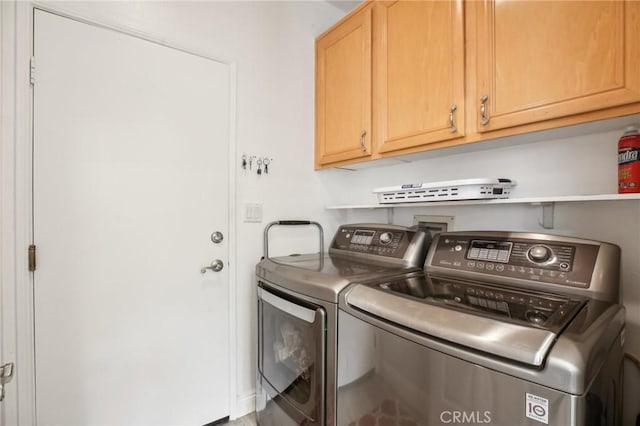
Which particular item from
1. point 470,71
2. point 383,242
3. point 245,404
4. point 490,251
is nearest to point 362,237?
point 383,242

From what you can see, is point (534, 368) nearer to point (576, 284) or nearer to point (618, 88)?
point (576, 284)

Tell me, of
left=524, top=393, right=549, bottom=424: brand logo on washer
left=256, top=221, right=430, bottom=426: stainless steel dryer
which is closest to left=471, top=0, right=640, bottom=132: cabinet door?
left=256, top=221, right=430, bottom=426: stainless steel dryer

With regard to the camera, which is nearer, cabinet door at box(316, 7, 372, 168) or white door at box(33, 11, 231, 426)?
white door at box(33, 11, 231, 426)

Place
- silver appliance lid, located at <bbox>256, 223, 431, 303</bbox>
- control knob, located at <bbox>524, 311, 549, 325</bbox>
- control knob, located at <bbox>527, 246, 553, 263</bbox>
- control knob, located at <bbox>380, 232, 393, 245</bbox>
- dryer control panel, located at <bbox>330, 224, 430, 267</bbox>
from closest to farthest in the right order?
control knob, located at <bbox>524, 311, 549, 325</bbox>
control knob, located at <bbox>527, 246, 553, 263</bbox>
silver appliance lid, located at <bbox>256, 223, 431, 303</bbox>
dryer control panel, located at <bbox>330, 224, 430, 267</bbox>
control knob, located at <bbox>380, 232, 393, 245</bbox>

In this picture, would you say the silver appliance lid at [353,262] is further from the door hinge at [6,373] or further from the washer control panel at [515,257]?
the door hinge at [6,373]

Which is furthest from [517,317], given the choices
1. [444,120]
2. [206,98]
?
[206,98]

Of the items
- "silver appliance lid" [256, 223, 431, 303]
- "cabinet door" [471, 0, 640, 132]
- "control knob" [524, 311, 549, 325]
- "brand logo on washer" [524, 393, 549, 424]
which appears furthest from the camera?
"silver appliance lid" [256, 223, 431, 303]

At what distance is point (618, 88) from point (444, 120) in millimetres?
539

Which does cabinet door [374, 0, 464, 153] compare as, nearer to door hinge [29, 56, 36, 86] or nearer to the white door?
A: the white door

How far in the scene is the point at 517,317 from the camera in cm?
75

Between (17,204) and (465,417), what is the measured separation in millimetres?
1703

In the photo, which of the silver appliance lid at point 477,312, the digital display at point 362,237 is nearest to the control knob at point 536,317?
the silver appliance lid at point 477,312

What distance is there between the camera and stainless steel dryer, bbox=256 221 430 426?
3.62 ft

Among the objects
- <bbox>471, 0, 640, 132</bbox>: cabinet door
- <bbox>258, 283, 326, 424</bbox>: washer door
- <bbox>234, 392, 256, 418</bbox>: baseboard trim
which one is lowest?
<bbox>234, 392, 256, 418</bbox>: baseboard trim
